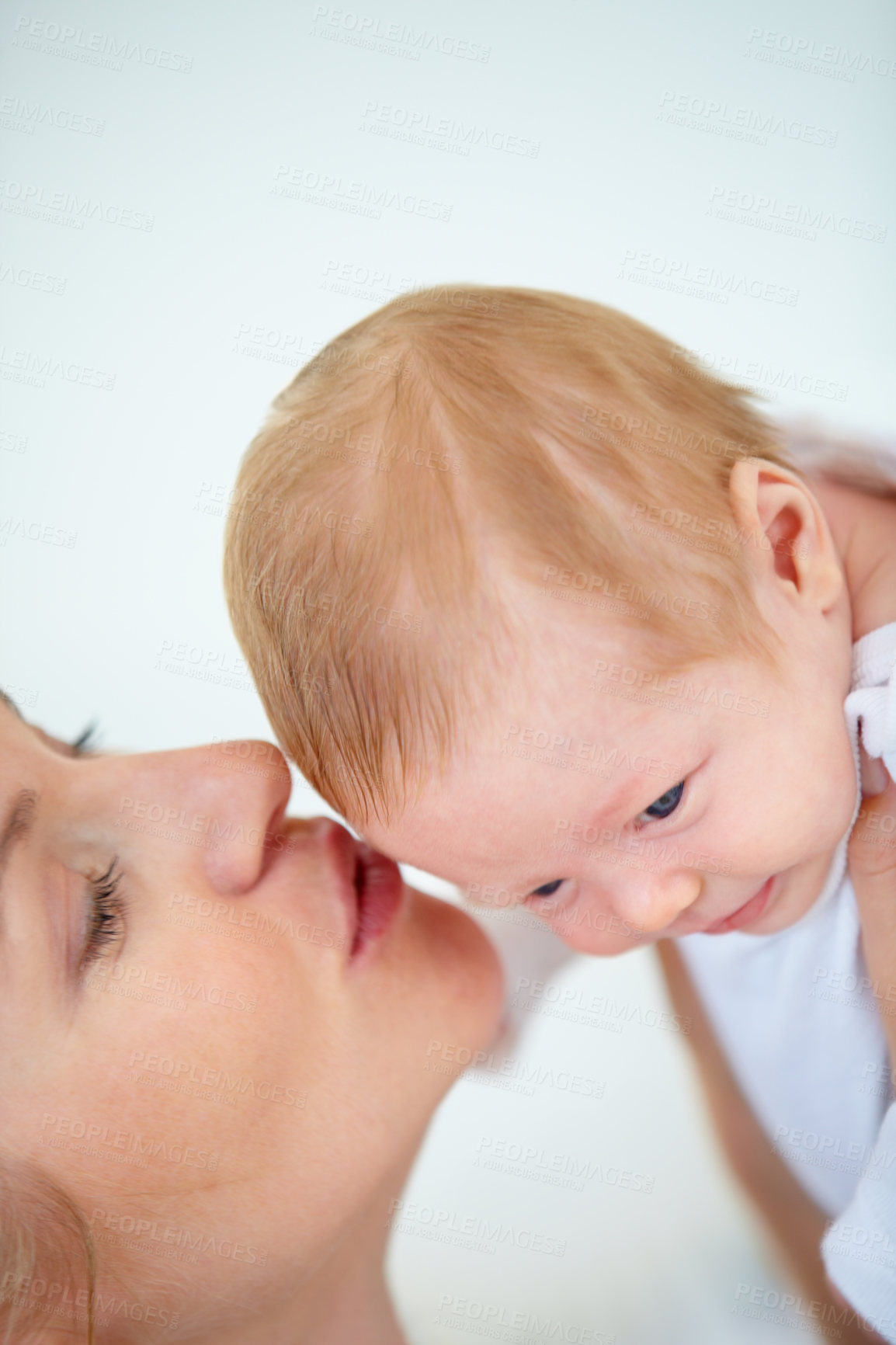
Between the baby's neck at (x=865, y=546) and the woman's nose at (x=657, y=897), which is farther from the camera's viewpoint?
the baby's neck at (x=865, y=546)

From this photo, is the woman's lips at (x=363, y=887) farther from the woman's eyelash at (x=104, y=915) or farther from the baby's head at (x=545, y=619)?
the woman's eyelash at (x=104, y=915)

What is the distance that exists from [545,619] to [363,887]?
0.43 m

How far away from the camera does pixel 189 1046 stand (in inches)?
38.9

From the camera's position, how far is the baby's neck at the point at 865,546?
1178 millimetres

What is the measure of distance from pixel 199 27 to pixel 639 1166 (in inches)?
→ 80.5

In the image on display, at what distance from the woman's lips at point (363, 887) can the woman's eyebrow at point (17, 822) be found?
0.34 metres

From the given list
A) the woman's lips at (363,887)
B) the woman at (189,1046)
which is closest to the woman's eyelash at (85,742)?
the woman at (189,1046)

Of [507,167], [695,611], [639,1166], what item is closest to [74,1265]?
[695,611]

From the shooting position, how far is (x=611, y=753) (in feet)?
3.30

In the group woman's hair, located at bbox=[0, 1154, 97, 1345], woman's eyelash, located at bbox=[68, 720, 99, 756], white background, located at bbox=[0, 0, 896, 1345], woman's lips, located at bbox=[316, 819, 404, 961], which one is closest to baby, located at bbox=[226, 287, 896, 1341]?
woman's lips, located at bbox=[316, 819, 404, 961]

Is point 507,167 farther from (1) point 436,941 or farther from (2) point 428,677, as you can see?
(1) point 436,941

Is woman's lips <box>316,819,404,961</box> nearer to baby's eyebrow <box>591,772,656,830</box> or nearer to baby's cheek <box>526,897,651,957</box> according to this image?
baby's cheek <box>526,897,651,957</box>

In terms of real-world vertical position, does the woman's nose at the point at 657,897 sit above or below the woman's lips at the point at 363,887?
above

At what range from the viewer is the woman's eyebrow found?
0.93 m
